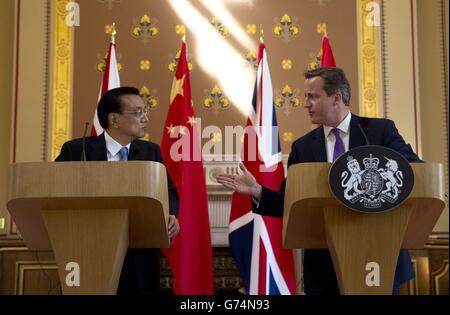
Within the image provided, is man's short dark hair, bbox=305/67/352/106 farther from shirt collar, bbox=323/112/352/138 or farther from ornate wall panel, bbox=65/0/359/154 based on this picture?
ornate wall panel, bbox=65/0/359/154

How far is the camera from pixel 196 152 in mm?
4500

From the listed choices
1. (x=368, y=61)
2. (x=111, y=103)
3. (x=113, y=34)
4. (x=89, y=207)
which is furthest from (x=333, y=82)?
(x=113, y=34)

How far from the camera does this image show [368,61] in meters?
5.07

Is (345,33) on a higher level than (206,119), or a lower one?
higher

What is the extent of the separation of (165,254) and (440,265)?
74.5 inches

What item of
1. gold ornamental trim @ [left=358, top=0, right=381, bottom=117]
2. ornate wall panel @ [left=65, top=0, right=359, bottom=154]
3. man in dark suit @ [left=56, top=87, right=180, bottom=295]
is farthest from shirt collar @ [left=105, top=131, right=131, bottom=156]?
gold ornamental trim @ [left=358, top=0, right=381, bottom=117]

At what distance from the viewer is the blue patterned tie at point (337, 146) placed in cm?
294

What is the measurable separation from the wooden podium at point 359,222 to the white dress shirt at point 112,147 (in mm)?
1166

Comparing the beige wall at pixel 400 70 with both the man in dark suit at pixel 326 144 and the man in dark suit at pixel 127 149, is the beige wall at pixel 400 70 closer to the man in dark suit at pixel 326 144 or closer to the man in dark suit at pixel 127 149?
the man in dark suit at pixel 326 144

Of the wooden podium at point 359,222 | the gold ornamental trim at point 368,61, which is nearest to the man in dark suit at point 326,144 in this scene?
the wooden podium at point 359,222

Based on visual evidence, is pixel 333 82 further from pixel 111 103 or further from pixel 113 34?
pixel 113 34
